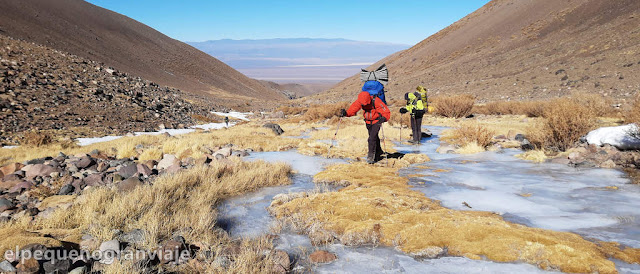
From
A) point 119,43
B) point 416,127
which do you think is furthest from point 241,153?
point 119,43

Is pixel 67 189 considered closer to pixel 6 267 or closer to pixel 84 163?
pixel 84 163

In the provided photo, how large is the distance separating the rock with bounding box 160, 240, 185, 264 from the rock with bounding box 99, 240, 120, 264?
0.46 m

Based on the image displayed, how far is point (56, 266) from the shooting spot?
3225mm

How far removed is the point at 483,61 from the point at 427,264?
48.9m

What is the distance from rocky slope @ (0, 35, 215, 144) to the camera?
53.9 ft

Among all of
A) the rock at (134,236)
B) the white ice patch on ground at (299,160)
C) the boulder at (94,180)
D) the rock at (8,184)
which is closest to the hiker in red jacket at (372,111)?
the white ice patch on ground at (299,160)

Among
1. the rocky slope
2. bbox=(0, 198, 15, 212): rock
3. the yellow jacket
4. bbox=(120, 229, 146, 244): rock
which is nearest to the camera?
bbox=(120, 229, 146, 244): rock

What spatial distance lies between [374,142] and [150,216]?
5.98m

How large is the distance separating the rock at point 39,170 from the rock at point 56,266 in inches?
213

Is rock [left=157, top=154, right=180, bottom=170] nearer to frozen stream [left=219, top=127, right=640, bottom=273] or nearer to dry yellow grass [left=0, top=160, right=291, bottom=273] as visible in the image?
dry yellow grass [left=0, top=160, right=291, bottom=273]

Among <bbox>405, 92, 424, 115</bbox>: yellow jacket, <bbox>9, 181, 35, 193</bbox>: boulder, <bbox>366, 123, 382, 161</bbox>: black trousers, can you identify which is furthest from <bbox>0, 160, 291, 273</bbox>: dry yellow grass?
<bbox>405, 92, 424, 115</bbox>: yellow jacket

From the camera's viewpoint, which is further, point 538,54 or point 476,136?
point 538,54

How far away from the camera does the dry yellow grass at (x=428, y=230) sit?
11.8 feet

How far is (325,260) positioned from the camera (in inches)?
152
